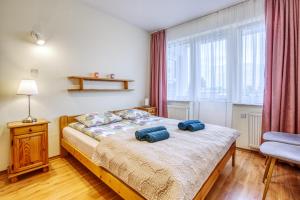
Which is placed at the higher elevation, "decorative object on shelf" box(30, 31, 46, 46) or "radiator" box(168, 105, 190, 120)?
"decorative object on shelf" box(30, 31, 46, 46)

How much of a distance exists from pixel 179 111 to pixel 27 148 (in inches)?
114

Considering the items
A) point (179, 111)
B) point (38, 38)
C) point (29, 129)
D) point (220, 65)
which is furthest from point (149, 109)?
point (38, 38)

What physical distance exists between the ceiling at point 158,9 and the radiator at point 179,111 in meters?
1.96

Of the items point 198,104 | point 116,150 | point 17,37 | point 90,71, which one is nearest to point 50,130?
point 90,71

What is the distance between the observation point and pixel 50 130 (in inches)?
104

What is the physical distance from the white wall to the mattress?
0.37 m

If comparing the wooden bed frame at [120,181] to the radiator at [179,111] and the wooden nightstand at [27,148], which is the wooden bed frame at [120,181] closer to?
the wooden nightstand at [27,148]

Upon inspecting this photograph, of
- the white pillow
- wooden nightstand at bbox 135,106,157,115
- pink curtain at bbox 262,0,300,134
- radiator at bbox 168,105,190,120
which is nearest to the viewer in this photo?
A: pink curtain at bbox 262,0,300,134

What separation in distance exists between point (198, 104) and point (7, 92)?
3332mm

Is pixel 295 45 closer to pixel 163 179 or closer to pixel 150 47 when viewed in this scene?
pixel 163 179

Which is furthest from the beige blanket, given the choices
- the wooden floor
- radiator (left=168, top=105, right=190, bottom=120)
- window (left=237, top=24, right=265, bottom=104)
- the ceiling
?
the ceiling

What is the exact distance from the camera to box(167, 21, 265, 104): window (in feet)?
9.24

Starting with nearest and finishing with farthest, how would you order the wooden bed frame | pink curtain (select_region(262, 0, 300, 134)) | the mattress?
1. the wooden bed frame
2. the mattress
3. pink curtain (select_region(262, 0, 300, 134))

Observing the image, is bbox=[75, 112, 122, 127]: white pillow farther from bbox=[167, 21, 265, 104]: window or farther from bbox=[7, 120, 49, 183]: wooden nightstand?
bbox=[167, 21, 265, 104]: window
